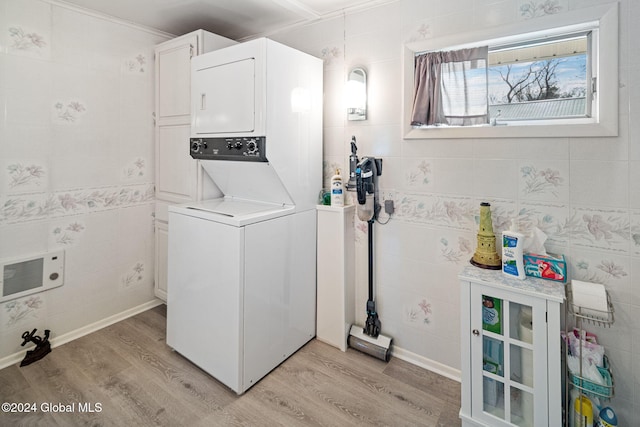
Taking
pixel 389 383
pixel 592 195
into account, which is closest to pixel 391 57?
pixel 592 195

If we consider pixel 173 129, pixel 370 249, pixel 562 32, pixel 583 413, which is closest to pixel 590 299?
pixel 583 413

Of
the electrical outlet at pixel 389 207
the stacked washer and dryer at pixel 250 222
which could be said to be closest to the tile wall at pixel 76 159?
the stacked washer and dryer at pixel 250 222

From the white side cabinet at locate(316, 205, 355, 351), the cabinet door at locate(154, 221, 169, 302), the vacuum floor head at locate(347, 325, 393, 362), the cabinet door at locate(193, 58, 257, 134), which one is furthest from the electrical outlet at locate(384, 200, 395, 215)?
the cabinet door at locate(154, 221, 169, 302)

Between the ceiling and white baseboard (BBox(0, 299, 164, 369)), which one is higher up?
the ceiling

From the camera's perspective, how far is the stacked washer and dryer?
1853 mm

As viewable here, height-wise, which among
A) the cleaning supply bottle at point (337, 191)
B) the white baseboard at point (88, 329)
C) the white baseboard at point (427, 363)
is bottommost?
the white baseboard at point (427, 363)

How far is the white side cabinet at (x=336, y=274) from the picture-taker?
2.24 m

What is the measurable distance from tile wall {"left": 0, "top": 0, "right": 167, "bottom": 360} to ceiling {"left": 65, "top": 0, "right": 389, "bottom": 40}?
0.16m

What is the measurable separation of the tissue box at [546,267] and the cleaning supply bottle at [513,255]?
0.15 ft

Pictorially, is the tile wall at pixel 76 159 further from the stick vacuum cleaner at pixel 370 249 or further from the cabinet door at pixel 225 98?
the stick vacuum cleaner at pixel 370 249

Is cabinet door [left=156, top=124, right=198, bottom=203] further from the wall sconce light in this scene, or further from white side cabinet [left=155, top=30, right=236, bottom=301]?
the wall sconce light

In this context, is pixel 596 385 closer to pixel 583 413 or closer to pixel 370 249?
pixel 583 413

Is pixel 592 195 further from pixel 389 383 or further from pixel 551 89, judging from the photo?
pixel 389 383

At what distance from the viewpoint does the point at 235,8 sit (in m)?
2.30
